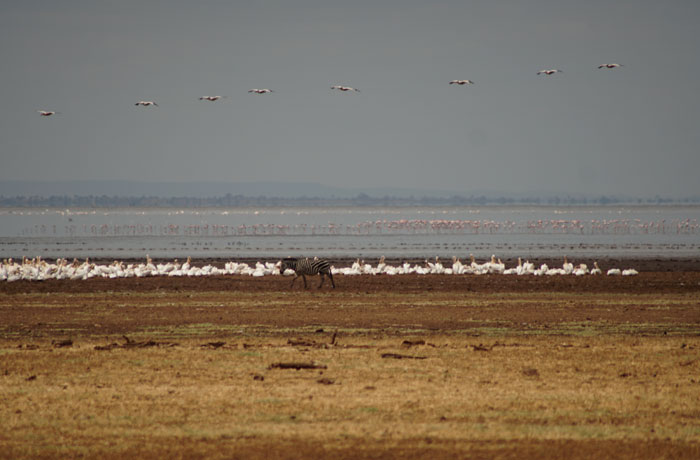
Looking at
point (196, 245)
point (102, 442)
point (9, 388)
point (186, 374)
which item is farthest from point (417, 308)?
point (196, 245)

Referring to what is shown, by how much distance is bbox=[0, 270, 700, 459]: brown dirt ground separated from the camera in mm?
11766

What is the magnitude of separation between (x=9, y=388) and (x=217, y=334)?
7066 mm

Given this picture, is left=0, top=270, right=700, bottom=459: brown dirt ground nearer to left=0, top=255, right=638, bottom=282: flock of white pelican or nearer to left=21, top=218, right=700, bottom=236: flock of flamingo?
left=0, top=255, right=638, bottom=282: flock of white pelican

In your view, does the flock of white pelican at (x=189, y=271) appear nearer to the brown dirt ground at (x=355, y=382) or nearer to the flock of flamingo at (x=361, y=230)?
the brown dirt ground at (x=355, y=382)

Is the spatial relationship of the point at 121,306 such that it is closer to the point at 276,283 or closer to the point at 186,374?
the point at 276,283

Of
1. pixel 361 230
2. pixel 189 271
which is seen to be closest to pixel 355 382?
pixel 189 271

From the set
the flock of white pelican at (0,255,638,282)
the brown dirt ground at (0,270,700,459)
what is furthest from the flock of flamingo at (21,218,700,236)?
the brown dirt ground at (0,270,700,459)

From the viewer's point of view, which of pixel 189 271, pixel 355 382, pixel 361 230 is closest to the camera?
pixel 355 382

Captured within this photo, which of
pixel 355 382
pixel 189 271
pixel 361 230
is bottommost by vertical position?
pixel 355 382

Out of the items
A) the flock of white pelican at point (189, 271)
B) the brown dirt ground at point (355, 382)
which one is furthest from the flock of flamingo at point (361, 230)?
the brown dirt ground at point (355, 382)

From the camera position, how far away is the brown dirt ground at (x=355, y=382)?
11766 millimetres

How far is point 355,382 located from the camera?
15.4 metres

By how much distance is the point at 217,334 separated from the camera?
70.8 feet

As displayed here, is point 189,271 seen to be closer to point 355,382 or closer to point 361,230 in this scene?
point 355,382
